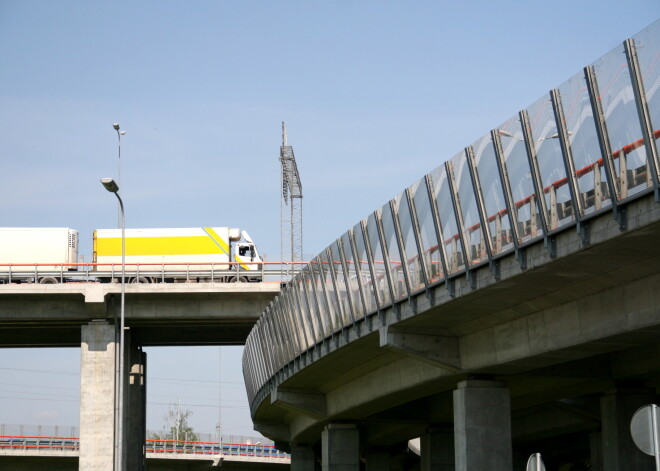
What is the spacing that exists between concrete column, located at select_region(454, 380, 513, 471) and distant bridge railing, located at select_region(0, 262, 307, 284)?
35364 mm

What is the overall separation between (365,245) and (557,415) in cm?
1532

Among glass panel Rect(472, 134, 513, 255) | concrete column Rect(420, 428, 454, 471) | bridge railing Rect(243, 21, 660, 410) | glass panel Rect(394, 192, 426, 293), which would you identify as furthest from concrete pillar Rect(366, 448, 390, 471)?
glass panel Rect(472, 134, 513, 255)

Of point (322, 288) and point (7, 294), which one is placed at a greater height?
point (7, 294)

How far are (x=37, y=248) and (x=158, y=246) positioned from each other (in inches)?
265

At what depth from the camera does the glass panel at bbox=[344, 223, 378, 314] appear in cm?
2837

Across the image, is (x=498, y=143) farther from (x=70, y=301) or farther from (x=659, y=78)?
(x=70, y=301)

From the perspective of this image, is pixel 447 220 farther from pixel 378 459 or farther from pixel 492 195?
pixel 378 459

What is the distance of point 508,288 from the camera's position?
21703 mm

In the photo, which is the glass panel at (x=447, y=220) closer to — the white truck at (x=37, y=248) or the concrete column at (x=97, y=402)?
the concrete column at (x=97, y=402)

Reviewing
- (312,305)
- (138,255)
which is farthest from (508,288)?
(138,255)

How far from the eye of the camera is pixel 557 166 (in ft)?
64.5

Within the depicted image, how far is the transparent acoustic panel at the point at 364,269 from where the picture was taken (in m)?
28.3

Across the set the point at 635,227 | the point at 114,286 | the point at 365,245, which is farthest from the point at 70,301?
the point at 635,227

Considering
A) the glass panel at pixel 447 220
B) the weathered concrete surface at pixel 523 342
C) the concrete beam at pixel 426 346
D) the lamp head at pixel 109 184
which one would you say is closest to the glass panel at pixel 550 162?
the weathered concrete surface at pixel 523 342
